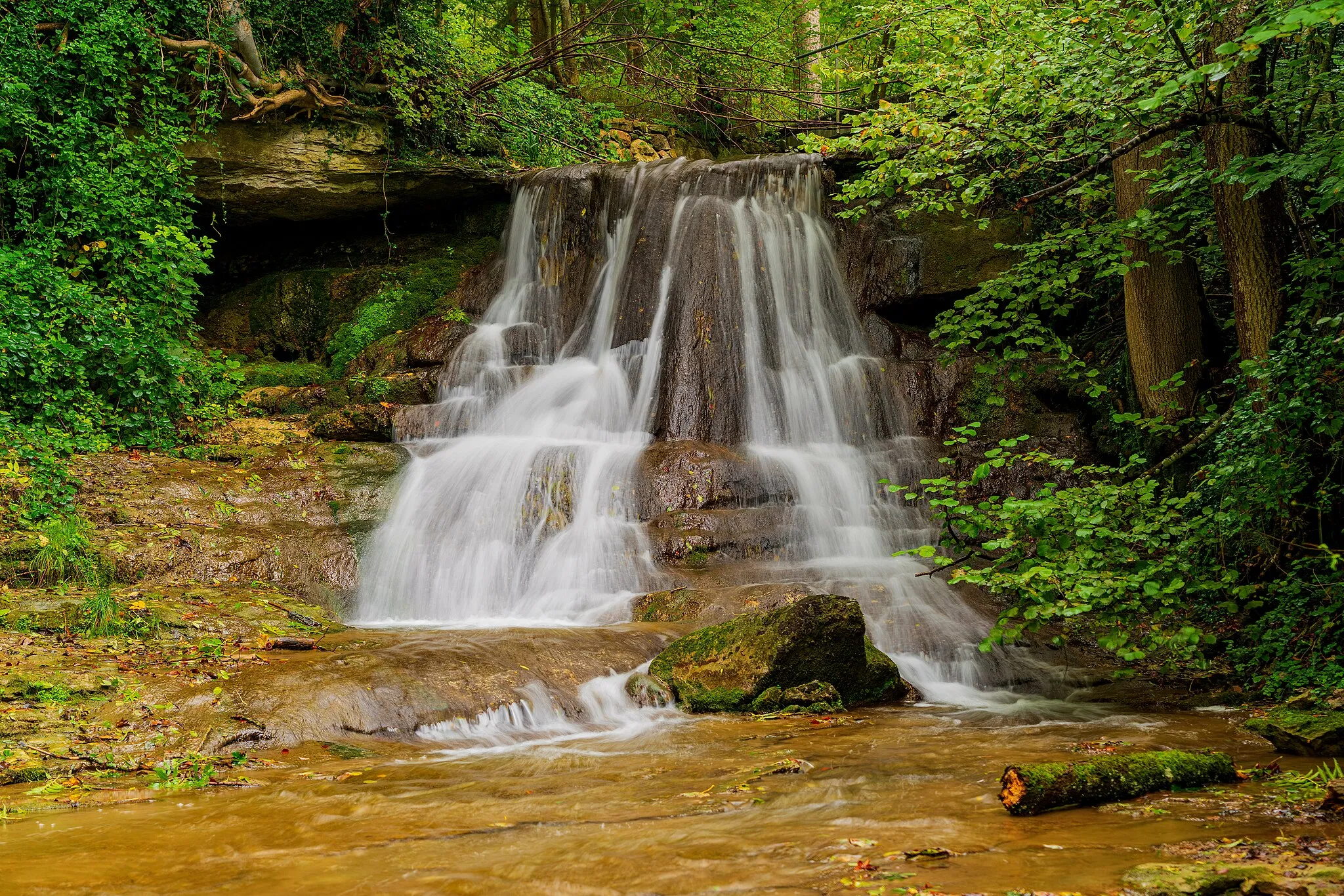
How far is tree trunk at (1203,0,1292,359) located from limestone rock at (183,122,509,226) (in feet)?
36.3

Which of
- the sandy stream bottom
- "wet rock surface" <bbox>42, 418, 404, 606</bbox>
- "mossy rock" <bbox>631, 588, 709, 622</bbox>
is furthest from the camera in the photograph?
"wet rock surface" <bbox>42, 418, 404, 606</bbox>

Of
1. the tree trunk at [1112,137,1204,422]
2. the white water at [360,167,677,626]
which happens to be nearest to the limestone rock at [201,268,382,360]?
the white water at [360,167,677,626]

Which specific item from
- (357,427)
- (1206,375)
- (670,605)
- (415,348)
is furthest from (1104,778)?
(415,348)

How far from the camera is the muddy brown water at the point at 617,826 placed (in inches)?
113

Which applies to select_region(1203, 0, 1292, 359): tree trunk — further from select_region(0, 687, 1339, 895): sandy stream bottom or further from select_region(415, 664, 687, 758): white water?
select_region(415, 664, 687, 758): white water

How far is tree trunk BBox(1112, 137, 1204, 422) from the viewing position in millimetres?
8297

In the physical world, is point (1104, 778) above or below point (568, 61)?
below

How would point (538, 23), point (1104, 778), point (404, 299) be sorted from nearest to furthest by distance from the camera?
point (1104, 778), point (404, 299), point (538, 23)

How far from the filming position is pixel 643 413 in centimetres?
1194

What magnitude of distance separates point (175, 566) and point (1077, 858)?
7.77 m

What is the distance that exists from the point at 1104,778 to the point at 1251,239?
5.00m

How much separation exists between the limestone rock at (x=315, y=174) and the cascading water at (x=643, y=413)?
47.9 inches

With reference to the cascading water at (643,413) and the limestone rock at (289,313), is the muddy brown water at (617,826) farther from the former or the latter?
the limestone rock at (289,313)

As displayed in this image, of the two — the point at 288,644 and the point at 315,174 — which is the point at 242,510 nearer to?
the point at 288,644
